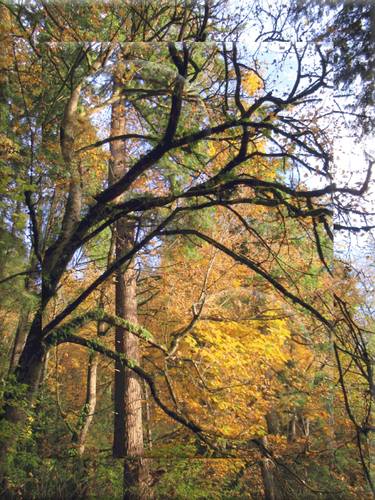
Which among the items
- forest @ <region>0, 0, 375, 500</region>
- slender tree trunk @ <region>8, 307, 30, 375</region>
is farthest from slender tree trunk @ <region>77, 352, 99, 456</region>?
slender tree trunk @ <region>8, 307, 30, 375</region>

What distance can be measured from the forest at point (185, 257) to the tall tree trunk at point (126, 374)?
1 centimetres

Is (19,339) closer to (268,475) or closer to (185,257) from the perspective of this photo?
(185,257)

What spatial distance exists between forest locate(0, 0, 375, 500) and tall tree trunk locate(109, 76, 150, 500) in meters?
0.01

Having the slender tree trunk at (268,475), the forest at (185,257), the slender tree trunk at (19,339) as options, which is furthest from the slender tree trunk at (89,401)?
the slender tree trunk at (268,475)

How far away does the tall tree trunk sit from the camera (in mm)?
1898

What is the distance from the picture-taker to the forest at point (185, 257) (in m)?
1.87

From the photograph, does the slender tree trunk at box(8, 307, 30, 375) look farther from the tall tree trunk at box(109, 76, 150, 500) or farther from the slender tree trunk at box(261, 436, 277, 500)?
the slender tree trunk at box(261, 436, 277, 500)

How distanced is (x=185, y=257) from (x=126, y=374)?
0.75 metres

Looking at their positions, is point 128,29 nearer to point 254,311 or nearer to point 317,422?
point 254,311

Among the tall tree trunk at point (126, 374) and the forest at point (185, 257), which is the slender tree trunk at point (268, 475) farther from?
the tall tree trunk at point (126, 374)

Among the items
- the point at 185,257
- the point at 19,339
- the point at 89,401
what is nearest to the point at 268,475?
the point at 89,401

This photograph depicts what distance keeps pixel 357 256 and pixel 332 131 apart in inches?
25.9

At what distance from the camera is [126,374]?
217 centimetres

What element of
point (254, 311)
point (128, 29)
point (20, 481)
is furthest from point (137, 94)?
point (20, 481)
